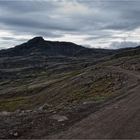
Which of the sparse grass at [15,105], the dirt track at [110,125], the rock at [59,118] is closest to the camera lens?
the dirt track at [110,125]

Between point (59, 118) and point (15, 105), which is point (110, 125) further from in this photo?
point (15, 105)

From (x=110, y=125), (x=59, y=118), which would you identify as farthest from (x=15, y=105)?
(x=110, y=125)

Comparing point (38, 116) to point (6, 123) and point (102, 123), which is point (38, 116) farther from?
point (102, 123)

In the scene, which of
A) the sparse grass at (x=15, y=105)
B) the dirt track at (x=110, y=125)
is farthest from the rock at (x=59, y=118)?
the sparse grass at (x=15, y=105)

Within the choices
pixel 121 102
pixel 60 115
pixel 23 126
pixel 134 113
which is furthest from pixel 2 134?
pixel 121 102

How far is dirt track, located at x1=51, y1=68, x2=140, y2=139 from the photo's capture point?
76.5ft

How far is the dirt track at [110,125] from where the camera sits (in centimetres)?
2333

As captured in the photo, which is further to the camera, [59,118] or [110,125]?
[59,118]

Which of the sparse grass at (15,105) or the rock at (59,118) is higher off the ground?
the rock at (59,118)

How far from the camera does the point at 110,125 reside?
84.8 feet

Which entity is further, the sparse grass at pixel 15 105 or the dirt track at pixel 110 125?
the sparse grass at pixel 15 105

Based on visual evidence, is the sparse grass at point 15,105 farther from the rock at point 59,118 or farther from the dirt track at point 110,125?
the rock at point 59,118

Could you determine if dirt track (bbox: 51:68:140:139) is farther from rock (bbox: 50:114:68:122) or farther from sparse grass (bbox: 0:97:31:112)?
sparse grass (bbox: 0:97:31:112)

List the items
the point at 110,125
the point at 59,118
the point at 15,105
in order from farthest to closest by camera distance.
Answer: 1. the point at 15,105
2. the point at 59,118
3. the point at 110,125
